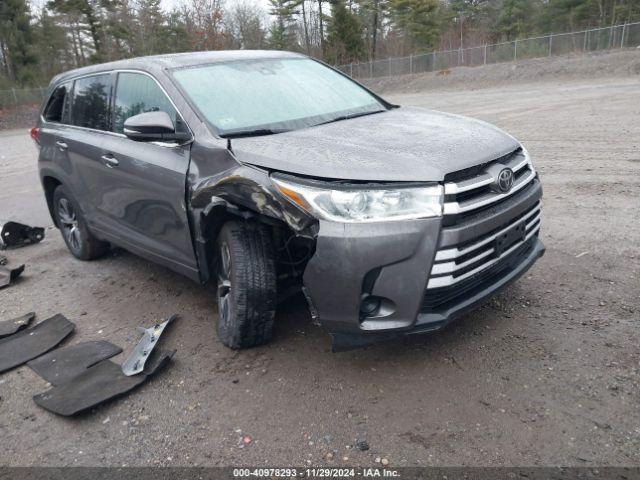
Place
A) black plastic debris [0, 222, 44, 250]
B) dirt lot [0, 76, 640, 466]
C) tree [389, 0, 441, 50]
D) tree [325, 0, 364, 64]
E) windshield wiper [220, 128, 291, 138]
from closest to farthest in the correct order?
dirt lot [0, 76, 640, 466] < windshield wiper [220, 128, 291, 138] < black plastic debris [0, 222, 44, 250] < tree [325, 0, 364, 64] < tree [389, 0, 441, 50]

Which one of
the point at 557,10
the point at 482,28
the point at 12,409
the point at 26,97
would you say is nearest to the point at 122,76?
the point at 12,409

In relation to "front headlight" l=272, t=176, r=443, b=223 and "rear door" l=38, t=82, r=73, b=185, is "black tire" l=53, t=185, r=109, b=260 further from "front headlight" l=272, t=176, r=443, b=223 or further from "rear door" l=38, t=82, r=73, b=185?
"front headlight" l=272, t=176, r=443, b=223

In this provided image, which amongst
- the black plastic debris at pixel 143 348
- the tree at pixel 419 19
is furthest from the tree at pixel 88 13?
the black plastic debris at pixel 143 348

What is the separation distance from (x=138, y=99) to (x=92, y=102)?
3.10 feet

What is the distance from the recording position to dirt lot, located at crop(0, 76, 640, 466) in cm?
253

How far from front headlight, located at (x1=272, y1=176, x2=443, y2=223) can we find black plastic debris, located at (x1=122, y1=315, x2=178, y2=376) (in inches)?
60.8

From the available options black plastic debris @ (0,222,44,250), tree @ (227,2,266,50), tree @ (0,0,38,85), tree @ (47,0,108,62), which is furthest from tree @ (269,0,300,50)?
black plastic debris @ (0,222,44,250)

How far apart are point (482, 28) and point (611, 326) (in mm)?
52797

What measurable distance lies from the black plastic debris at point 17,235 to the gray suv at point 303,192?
205 centimetres

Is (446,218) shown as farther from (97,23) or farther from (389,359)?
(97,23)

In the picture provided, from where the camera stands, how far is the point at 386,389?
2.95 meters

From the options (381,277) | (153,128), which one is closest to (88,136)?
(153,128)

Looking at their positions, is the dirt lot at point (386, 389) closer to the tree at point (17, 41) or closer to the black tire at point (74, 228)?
the black tire at point (74, 228)

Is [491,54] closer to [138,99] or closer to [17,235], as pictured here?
[17,235]
